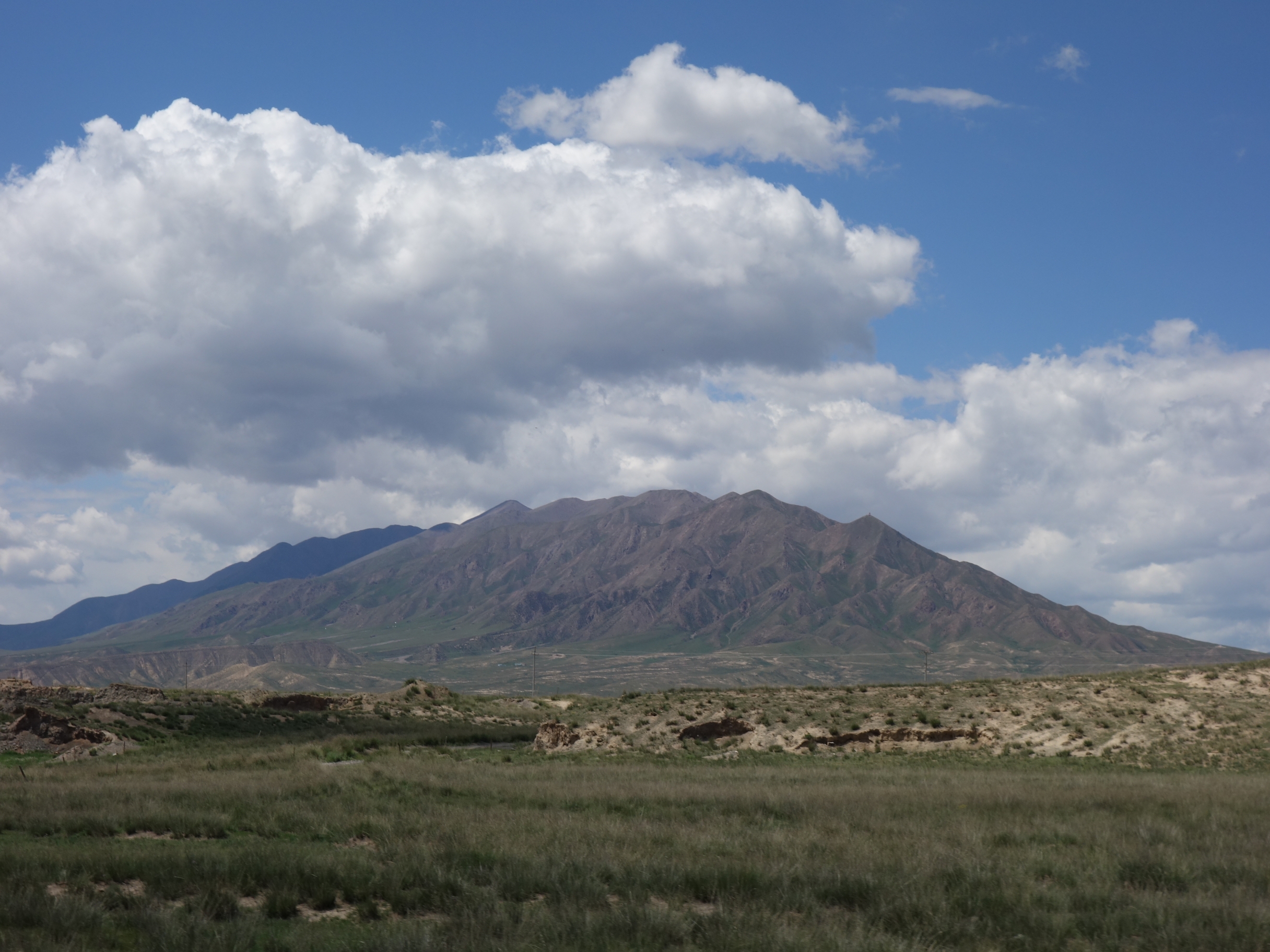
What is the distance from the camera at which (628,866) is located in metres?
13.5

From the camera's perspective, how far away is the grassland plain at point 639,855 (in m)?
10.3

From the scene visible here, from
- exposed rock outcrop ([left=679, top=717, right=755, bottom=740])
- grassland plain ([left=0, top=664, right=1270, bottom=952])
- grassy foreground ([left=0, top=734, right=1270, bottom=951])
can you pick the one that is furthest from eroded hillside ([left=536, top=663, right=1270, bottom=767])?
grassy foreground ([left=0, top=734, right=1270, bottom=951])

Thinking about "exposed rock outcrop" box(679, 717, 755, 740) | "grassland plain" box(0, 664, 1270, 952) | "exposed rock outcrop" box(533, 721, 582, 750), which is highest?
"grassland plain" box(0, 664, 1270, 952)

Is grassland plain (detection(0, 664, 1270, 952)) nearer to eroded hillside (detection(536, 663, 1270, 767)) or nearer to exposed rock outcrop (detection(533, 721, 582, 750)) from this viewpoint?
eroded hillside (detection(536, 663, 1270, 767))

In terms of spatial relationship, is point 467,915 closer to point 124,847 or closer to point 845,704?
point 124,847

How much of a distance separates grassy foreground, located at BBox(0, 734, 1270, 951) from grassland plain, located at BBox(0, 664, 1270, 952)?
2.1 inches

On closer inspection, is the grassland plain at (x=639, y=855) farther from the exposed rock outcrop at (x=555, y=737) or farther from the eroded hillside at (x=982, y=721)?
the exposed rock outcrop at (x=555, y=737)

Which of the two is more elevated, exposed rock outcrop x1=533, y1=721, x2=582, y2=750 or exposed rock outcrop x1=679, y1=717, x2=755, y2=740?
exposed rock outcrop x1=679, y1=717, x2=755, y2=740

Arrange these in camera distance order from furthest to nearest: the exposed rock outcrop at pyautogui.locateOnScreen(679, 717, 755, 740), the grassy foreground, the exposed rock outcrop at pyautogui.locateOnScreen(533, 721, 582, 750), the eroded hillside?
the exposed rock outcrop at pyautogui.locateOnScreen(533, 721, 582, 750), the exposed rock outcrop at pyautogui.locateOnScreen(679, 717, 755, 740), the eroded hillside, the grassy foreground

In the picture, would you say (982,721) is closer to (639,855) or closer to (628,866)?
(639,855)

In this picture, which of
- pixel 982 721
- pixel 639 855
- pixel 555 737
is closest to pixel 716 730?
pixel 555 737

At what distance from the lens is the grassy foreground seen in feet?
33.7

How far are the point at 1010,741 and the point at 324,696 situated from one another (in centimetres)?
5078

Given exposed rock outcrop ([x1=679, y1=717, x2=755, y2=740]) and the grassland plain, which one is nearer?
the grassland plain
